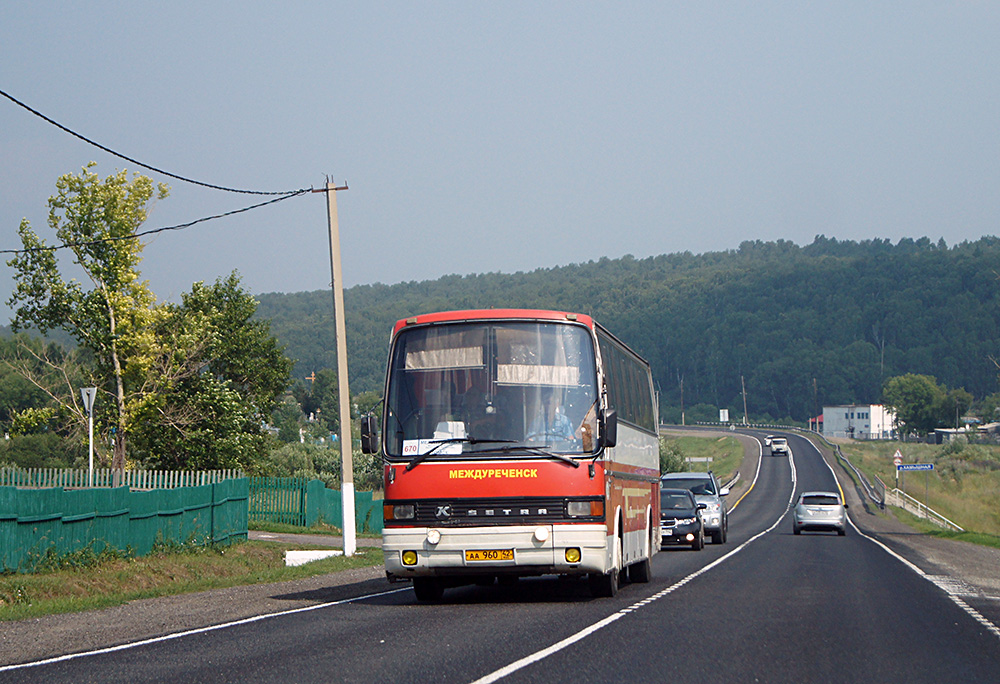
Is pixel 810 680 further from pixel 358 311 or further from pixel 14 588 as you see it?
pixel 358 311

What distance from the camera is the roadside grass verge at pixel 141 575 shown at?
14.3 m

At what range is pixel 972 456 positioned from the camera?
102000 mm

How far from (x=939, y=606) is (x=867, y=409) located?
162535mm

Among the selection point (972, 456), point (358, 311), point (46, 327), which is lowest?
point (972, 456)

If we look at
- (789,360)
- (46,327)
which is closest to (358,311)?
(789,360)

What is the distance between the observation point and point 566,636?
32.7ft

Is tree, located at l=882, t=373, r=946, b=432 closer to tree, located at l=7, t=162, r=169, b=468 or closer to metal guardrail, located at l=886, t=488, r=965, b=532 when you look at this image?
metal guardrail, located at l=886, t=488, r=965, b=532

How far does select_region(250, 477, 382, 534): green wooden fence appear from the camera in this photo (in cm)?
3300

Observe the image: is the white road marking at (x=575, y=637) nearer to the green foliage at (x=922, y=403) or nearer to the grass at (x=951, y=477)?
the grass at (x=951, y=477)

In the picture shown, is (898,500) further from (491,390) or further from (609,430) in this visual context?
(491,390)

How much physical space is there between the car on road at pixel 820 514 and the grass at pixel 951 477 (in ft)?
15.9

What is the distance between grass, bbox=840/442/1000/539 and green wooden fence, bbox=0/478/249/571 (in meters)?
26.4

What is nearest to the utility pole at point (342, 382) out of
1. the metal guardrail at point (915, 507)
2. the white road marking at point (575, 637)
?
the white road marking at point (575, 637)

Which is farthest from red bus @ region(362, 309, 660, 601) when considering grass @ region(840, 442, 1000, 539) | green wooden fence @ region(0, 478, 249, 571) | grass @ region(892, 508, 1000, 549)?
grass @ region(840, 442, 1000, 539)
